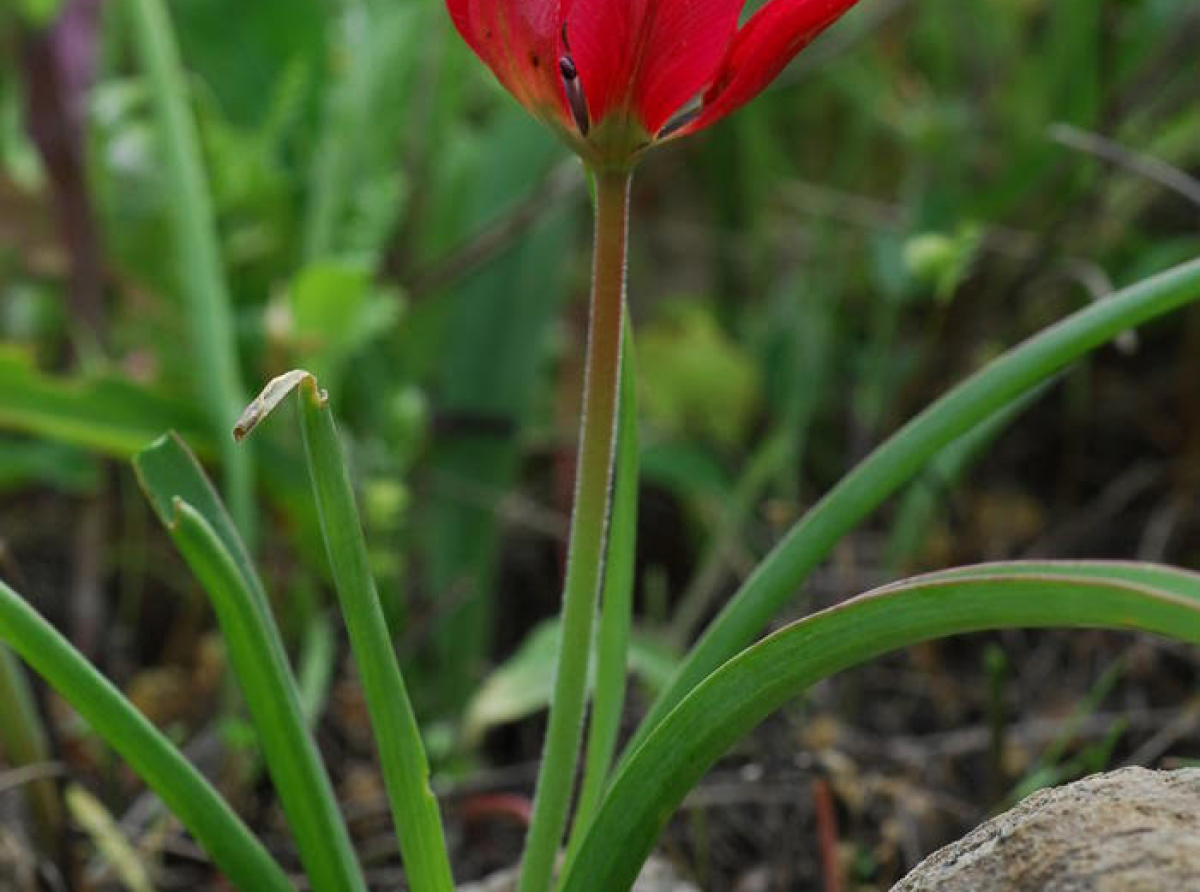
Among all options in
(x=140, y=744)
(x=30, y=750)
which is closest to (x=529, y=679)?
(x=30, y=750)

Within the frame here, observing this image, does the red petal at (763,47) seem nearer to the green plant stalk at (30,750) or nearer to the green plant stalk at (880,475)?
the green plant stalk at (880,475)

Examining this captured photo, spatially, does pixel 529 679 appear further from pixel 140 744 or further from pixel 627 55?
pixel 627 55

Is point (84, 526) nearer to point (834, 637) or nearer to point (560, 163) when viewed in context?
point (560, 163)

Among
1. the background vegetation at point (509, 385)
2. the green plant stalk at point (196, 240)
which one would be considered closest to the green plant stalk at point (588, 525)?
the background vegetation at point (509, 385)

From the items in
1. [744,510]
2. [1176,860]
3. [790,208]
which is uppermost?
[790,208]

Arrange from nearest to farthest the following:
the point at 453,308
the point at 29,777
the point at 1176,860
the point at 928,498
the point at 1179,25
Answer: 1. the point at 1176,860
2. the point at 29,777
3. the point at 928,498
4. the point at 453,308
5. the point at 1179,25

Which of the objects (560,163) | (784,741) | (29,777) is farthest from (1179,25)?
(29,777)

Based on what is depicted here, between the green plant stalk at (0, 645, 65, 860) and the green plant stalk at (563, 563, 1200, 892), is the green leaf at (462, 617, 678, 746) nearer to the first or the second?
the green plant stalk at (0, 645, 65, 860)
